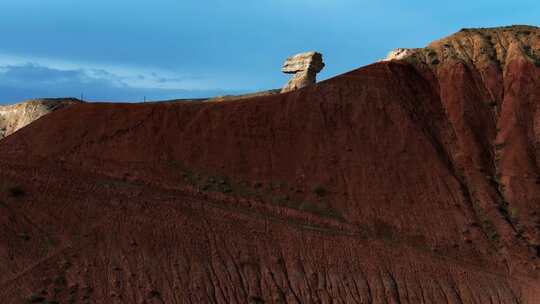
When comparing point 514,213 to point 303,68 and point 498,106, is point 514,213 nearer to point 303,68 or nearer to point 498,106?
point 498,106

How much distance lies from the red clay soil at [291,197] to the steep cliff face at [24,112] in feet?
88.6

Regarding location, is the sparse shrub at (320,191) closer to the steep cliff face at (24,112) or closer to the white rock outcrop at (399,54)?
the white rock outcrop at (399,54)

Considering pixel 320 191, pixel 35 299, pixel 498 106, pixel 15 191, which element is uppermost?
pixel 498 106

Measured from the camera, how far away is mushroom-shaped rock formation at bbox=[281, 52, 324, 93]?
72.6 meters

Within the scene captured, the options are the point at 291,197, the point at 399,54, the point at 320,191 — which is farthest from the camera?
the point at 399,54

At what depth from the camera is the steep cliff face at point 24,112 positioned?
82812mm

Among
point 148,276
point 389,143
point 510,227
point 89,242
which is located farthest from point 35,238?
point 510,227

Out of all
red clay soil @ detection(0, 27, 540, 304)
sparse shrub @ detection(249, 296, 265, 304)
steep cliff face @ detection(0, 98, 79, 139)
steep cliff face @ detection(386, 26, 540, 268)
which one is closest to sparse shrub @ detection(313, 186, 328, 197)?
red clay soil @ detection(0, 27, 540, 304)

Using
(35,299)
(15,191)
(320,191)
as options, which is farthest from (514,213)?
(35,299)

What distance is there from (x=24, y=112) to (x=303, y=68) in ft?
83.5

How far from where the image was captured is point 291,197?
5400 centimetres

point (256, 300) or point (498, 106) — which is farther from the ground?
point (498, 106)

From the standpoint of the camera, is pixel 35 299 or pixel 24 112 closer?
pixel 35 299

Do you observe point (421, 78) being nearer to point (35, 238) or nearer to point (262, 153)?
point (262, 153)
